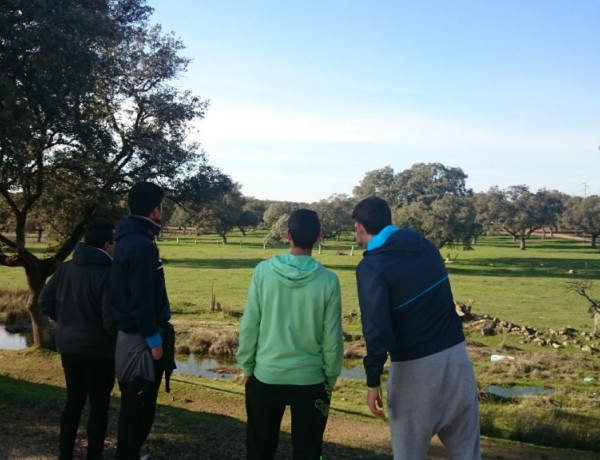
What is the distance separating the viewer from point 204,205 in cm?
1798

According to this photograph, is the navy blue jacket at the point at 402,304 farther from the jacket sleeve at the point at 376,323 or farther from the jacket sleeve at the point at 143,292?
the jacket sleeve at the point at 143,292

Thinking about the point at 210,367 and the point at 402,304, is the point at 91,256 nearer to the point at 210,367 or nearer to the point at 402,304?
the point at 402,304

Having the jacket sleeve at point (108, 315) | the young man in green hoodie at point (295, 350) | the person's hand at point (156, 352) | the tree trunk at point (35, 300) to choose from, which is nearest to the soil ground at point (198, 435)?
the jacket sleeve at point (108, 315)

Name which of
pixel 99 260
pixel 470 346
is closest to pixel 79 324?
pixel 99 260

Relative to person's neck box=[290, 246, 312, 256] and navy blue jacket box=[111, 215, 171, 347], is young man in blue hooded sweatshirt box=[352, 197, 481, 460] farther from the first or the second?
navy blue jacket box=[111, 215, 171, 347]

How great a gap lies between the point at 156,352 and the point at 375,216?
6.14 feet

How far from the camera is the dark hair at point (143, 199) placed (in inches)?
179

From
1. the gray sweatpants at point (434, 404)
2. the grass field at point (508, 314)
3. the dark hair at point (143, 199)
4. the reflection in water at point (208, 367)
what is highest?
the dark hair at point (143, 199)

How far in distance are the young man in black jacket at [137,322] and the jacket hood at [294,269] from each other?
963mm

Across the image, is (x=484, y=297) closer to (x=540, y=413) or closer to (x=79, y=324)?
(x=540, y=413)

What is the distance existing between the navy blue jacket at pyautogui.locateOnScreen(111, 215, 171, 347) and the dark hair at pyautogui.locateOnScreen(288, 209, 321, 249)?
3.51ft

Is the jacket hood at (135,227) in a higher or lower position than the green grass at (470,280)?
higher

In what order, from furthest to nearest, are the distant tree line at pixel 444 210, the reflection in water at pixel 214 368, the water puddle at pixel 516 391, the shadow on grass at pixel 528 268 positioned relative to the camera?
the distant tree line at pixel 444 210, the shadow on grass at pixel 528 268, the reflection in water at pixel 214 368, the water puddle at pixel 516 391

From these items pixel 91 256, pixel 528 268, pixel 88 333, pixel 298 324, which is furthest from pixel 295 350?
pixel 528 268
